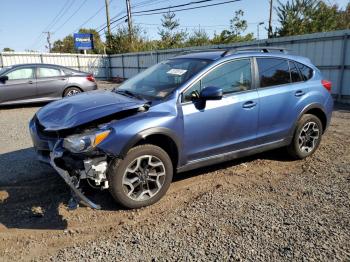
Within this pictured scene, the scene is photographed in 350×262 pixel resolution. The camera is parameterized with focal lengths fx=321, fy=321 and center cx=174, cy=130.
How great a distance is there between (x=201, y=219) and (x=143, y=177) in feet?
2.62

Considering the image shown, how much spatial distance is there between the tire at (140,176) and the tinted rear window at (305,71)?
280cm

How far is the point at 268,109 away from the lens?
4574 mm

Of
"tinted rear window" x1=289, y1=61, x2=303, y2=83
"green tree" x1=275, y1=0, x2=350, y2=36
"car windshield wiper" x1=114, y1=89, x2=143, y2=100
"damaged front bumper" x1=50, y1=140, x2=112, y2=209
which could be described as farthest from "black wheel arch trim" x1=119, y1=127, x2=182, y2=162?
"green tree" x1=275, y1=0, x2=350, y2=36

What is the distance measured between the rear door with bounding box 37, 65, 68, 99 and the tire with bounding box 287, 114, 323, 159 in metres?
8.50

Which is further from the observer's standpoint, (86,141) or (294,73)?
(294,73)

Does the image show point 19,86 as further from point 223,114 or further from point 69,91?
point 223,114

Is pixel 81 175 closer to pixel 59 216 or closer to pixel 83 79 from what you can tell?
pixel 59 216

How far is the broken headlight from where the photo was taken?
3283mm

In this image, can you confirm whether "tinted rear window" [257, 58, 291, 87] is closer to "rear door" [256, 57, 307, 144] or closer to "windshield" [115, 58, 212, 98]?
"rear door" [256, 57, 307, 144]

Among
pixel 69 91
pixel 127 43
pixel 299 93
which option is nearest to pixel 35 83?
pixel 69 91

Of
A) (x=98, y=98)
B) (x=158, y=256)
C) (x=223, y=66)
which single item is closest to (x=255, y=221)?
(x=158, y=256)

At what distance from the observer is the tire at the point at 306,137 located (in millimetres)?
5070

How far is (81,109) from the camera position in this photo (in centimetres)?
374

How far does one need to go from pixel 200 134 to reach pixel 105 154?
124 cm
